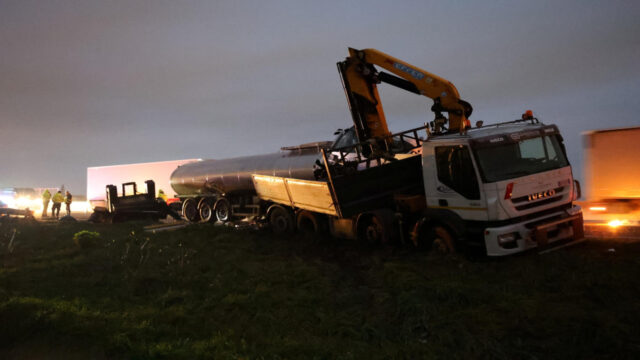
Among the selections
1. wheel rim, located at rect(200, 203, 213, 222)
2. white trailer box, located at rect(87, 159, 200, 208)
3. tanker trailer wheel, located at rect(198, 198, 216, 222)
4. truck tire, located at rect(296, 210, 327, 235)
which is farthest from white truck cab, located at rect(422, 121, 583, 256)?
white trailer box, located at rect(87, 159, 200, 208)

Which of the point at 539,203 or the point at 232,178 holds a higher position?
the point at 232,178

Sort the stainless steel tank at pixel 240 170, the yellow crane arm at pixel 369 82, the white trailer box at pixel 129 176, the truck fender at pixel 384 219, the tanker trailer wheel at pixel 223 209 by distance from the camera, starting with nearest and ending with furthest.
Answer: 1. the truck fender at pixel 384 219
2. the yellow crane arm at pixel 369 82
3. the stainless steel tank at pixel 240 170
4. the tanker trailer wheel at pixel 223 209
5. the white trailer box at pixel 129 176

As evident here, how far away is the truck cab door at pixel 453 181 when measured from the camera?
28.5 ft

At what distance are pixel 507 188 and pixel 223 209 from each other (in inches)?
576

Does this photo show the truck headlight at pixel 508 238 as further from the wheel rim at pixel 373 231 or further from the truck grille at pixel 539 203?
the wheel rim at pixel 373 231

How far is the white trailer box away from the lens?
101ft

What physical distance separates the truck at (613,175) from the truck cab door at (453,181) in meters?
4.62

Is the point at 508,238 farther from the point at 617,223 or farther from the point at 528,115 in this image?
the point at 617,223

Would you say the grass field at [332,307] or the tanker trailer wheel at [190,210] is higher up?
the tanker trailer wheel at [190,210]

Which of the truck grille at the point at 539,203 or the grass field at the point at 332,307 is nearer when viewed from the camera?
the grass field at the point at 332,307

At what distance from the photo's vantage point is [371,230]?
11383 mm

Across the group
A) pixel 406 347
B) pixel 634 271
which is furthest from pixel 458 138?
pixel 406 347

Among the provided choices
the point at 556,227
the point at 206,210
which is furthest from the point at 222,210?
the point at 556,227

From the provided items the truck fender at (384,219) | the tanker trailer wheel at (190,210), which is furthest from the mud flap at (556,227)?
the tanker trailer wheel at (190,210)
